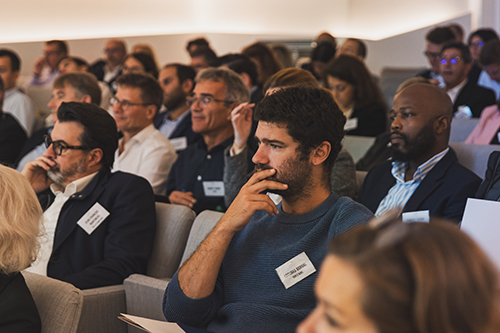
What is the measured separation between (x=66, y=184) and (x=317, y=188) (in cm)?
142

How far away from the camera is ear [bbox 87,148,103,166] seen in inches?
102

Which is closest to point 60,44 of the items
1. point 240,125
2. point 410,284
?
point 240,125

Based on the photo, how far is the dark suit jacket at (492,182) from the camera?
1962mm

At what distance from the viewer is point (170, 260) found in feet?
7.85

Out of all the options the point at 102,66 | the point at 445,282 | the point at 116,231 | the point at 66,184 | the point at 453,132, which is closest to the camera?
the point at 445,282

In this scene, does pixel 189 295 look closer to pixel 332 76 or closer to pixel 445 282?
pixel 445 282

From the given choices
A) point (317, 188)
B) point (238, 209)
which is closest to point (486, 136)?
point (317, 188)

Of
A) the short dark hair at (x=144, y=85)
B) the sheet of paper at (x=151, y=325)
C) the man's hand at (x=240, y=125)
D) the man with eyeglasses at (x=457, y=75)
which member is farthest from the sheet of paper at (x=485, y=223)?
the man with eyeglasses at (x=457, y=75)

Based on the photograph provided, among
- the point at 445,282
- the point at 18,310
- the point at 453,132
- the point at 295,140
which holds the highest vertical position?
the point at 445,282

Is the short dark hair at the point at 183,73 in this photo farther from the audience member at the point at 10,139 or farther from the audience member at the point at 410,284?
the audience member at the point at 410,284

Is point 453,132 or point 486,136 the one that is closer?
point 486,136

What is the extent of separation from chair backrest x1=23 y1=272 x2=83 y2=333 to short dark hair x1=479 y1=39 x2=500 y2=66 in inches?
146

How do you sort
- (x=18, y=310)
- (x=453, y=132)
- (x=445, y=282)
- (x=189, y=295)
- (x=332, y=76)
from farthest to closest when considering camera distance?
(x=332, y=76) < (x=453, y=132) < (x=189, y=295) < (x=18, y=310) < (x=445, y=282)

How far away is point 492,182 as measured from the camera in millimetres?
1994
